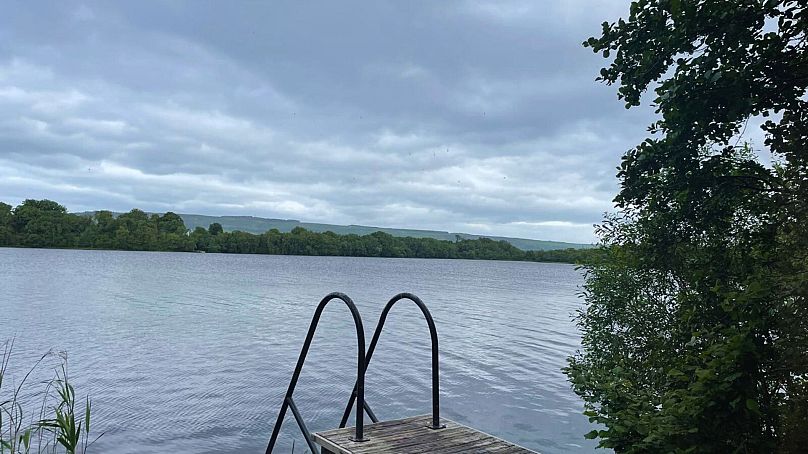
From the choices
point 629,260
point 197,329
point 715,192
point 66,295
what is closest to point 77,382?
point 197,329

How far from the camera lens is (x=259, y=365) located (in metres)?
19.8

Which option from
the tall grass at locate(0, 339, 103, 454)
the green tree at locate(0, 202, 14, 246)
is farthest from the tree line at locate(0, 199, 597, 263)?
the tall grass at locate(0, 339, 103, 454)

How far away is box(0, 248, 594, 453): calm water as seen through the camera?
13.4 meters

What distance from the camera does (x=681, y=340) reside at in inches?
262

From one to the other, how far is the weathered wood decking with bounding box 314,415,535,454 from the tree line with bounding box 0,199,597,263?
309 ft

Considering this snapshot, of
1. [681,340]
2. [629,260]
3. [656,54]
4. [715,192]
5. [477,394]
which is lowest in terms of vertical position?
[477,394]

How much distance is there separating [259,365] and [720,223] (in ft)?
55.6

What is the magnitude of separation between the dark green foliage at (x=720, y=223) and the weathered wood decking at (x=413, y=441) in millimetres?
1759

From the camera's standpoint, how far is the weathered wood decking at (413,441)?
247 inches

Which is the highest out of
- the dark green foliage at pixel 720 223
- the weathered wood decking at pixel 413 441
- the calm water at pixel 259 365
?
the dark green foliage at pixel 720 223

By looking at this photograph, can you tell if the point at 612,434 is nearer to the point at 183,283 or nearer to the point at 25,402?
the point at 25,402

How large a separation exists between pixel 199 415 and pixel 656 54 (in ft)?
42.0

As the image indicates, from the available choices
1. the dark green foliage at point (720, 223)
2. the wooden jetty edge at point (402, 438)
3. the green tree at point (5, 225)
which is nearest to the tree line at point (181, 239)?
the green tree at point (5, 225)

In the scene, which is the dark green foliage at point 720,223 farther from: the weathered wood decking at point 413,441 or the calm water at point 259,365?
the calm water at point 259,365
